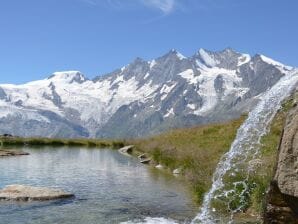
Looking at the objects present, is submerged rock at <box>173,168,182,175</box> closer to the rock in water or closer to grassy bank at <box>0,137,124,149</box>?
the rock in water

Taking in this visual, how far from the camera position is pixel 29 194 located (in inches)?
1179

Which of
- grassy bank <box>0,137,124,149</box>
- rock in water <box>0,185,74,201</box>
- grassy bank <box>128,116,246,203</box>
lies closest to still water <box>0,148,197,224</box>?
rock in water <box>0,185,74,201</box>

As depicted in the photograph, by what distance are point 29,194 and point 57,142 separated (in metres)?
71.9

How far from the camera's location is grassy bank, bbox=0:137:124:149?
97.9 meters

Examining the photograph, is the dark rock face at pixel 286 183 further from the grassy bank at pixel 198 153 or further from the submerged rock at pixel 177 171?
the submerged rock at pixel 177 171

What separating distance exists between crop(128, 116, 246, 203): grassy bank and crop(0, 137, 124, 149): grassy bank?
25.9 metres

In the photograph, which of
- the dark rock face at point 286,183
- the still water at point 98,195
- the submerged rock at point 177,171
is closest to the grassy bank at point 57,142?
the still water at point 98,195

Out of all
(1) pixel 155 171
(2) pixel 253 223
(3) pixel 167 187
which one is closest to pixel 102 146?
(1) pixel 155 171

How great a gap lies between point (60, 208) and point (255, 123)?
13799 millimetres

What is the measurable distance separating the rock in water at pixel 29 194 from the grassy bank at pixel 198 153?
8.28 m

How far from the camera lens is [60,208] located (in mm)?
27422

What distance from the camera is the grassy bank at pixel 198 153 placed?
2614cm

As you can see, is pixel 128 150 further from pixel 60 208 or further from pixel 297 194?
pixel 297 194

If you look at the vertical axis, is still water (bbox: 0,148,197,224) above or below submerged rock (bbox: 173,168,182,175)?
below
